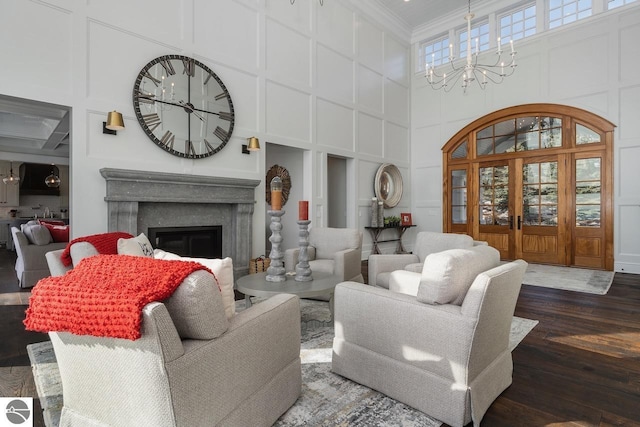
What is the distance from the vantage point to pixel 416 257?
3.46 m

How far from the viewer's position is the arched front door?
5621 mm

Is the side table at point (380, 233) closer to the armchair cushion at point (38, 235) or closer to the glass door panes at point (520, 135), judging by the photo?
the glass door panes at point (520, 135)

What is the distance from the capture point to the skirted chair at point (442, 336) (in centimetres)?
155

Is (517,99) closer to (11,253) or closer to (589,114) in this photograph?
(589,114)

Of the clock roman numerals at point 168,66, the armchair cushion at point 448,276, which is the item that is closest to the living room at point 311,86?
the clock roman numerals at point 168,66

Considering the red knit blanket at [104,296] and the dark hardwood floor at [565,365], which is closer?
the red knit blanket at [104,296]

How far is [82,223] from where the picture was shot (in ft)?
11.1

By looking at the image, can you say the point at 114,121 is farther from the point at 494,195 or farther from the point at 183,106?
the point at 494,195

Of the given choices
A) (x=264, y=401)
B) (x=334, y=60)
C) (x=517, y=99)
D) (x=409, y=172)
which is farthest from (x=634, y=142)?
(x=264, y=401)

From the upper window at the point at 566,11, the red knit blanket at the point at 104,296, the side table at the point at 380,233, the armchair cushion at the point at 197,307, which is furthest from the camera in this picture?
the side table at the point at 380,233

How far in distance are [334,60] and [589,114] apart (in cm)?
445

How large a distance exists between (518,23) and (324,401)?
7673 mm

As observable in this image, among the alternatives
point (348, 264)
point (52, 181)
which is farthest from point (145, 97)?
point (52, 181)

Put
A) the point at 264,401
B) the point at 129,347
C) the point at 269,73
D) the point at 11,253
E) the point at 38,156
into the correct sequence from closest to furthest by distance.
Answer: the point at 129,347 → the point at 264,401 → the point at 269,73 → the point at 11,253 → the point at 38,156
